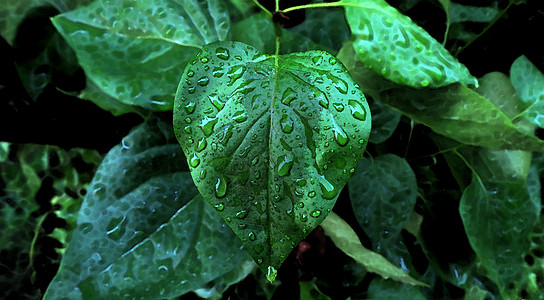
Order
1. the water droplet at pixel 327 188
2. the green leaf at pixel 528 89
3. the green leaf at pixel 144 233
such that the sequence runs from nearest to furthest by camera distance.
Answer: the water droplet at pixel 327 188 → the green leaf at pixel 144 233 → the green leaf at pixel 528 89

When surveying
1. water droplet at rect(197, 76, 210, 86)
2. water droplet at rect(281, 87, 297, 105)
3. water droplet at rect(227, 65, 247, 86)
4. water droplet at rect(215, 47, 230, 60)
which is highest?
water droplet at rect(215, 47, 230, 60)

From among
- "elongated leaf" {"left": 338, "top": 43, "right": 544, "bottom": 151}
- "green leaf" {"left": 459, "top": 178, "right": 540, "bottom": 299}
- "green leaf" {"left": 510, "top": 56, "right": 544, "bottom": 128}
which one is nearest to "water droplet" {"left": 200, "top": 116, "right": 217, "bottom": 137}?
"elongated leaf" {"left": 338, "top": 43, "right": 544, "bottom": 151}

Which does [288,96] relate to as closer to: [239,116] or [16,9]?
[239,116]

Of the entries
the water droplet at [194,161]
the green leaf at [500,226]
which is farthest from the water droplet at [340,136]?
the green leaf at [500,226]

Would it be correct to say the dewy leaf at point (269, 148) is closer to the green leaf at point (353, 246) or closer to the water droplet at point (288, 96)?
the water droplet at point (288, 96)

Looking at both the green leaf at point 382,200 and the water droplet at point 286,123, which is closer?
the water droplet at point 286,123

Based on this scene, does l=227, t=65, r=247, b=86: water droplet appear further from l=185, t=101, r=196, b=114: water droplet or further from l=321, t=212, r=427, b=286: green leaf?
l=321, t=212, r=427, b=286: green leaf
